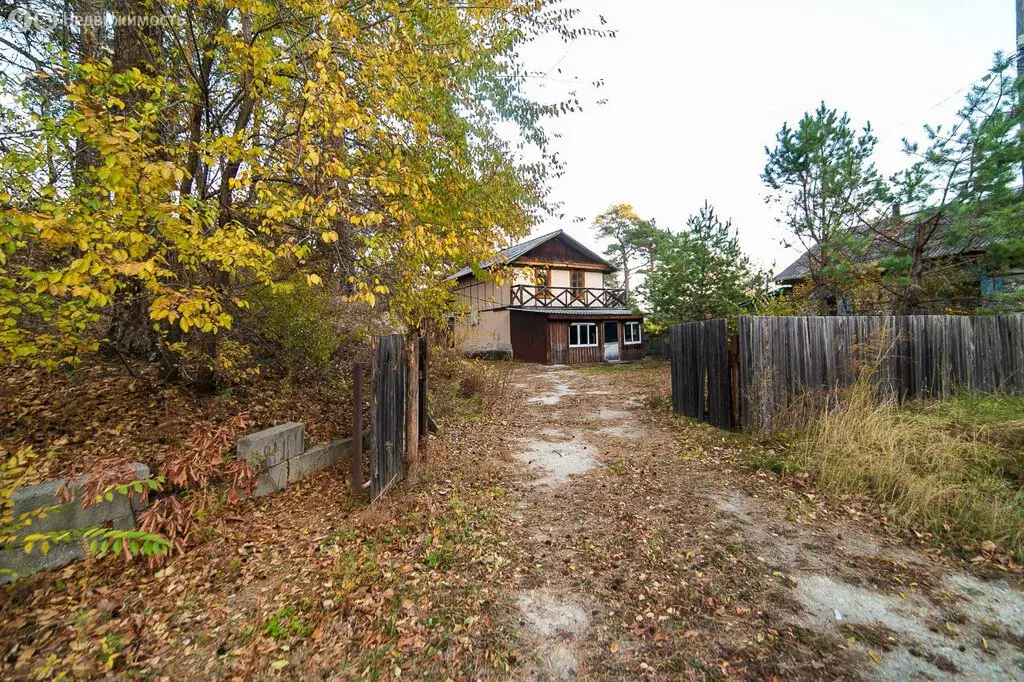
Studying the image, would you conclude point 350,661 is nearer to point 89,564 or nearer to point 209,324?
point 89,564

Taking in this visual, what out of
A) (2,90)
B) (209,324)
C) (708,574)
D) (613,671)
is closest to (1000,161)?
(708,574)

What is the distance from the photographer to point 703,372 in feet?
23.5

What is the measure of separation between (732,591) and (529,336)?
1868 centimetres

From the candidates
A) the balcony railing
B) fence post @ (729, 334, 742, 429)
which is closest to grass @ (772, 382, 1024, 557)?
fence post @ (729, 334, 742, 429)

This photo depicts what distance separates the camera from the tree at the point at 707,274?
1455cm

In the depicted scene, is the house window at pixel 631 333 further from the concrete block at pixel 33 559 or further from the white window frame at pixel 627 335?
the concrete block at pixel 33 559

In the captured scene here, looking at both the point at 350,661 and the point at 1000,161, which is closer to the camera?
the point at 350,661

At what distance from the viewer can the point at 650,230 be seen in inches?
1281

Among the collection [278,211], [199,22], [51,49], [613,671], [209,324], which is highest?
[199,22]

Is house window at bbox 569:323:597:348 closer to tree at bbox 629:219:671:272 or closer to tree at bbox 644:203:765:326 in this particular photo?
tree at bbox 644:203:765:326

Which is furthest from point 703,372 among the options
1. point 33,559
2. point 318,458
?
point 33,559

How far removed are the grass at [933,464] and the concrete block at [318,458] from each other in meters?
5.14

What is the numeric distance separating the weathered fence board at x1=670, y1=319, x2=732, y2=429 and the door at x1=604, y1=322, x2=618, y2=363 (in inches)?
548

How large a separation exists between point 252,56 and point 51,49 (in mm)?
1812
